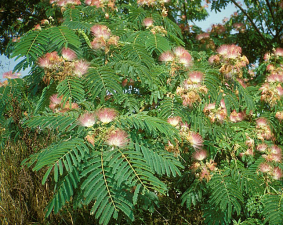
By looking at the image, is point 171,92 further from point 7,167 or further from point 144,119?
point 7,167

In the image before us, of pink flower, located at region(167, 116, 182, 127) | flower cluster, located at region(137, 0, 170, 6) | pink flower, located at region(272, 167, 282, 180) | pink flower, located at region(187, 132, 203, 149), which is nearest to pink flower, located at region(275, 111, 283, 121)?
pink flower, located at region(272, 167, 282, 180)

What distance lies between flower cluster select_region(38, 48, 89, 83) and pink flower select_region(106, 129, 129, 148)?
2.08ft

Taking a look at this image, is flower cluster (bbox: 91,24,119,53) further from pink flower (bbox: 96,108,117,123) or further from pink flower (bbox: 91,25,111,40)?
pink flower (bbox: 96,108,117,123)

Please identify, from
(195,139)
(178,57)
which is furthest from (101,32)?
(195,139)

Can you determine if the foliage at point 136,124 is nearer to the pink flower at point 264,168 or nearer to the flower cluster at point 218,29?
the pink flower at point 264,168

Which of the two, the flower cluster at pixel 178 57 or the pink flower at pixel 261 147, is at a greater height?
the flower cluster at pixel 178 57

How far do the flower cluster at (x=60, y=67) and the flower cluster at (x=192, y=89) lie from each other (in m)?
0.81

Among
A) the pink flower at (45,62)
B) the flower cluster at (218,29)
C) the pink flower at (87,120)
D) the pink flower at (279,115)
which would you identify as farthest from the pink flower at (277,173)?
the flower cluster at (218,29)

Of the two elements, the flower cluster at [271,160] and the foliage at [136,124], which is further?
the flower cluster at [271,160]

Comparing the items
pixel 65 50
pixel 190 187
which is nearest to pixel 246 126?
pixel 190 187

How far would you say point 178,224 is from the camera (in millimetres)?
3422

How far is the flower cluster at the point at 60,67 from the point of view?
222cm

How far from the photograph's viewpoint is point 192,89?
237cm

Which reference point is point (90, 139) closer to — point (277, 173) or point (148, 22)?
point (148, 22)
